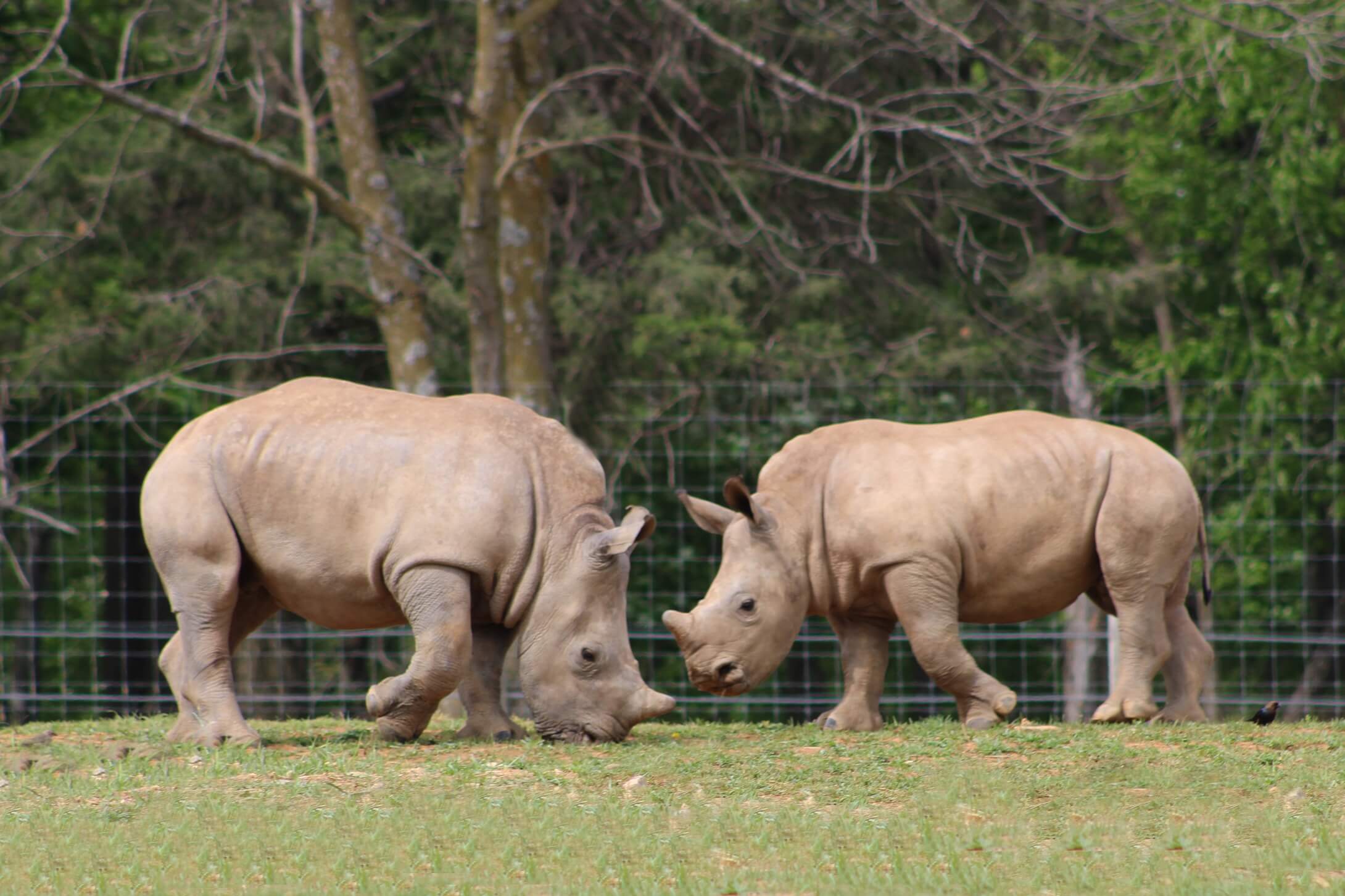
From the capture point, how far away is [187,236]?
17.0m

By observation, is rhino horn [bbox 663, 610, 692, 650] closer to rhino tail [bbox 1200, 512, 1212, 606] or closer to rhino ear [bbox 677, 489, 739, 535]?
rhino ear [bbox 677, 489, 739, 535]

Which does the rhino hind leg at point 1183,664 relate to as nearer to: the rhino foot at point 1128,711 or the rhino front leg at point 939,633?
the rhino foot at point 1128,711

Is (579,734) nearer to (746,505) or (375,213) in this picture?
(746,505)

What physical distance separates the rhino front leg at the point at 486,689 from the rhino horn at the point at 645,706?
64 cm

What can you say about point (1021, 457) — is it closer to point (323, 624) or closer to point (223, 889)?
point (323, 624)

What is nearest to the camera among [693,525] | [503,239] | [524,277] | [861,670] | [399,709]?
[399,709]

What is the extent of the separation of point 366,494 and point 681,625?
163 centimetres

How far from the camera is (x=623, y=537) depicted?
7.84m

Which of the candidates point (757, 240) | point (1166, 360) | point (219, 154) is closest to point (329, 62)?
point (219, 154)

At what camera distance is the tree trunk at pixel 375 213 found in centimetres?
1268

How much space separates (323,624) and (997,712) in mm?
3302

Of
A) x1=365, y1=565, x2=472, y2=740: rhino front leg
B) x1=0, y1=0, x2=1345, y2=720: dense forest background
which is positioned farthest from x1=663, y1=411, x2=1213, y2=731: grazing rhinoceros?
x1=0, y1=0, x2=1345, y2=720: dense forest background

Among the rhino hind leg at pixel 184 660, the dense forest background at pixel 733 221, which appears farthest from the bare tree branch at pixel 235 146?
the rhino hind leg at pixel 184 660

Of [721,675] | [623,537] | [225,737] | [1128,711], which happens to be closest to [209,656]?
[225,737]
